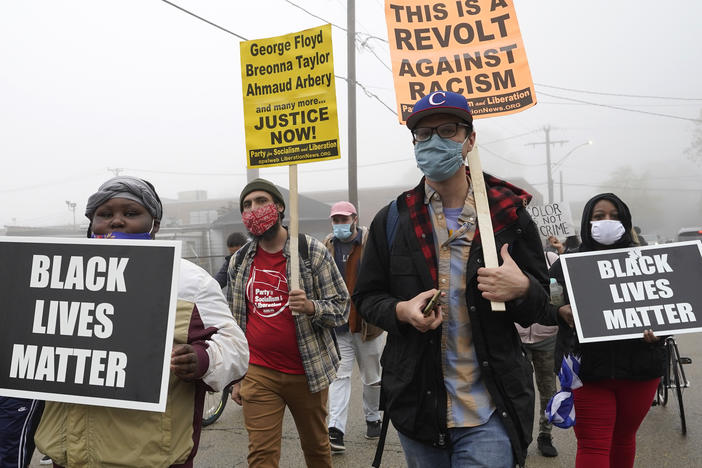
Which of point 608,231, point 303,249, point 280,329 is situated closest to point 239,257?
point 303,249

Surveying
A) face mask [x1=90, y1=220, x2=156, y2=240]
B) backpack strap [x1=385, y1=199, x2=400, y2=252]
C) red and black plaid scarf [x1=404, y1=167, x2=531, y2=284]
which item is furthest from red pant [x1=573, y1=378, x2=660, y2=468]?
face mask [x1=90, y1=220, x2=156, y2=240]

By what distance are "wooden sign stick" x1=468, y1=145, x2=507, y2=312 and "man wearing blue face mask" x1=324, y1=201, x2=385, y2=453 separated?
2997 millimetres

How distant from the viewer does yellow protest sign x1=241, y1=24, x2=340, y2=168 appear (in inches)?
160

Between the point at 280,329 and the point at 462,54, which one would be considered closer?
the point at 280,329

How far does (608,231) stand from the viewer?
3.50m

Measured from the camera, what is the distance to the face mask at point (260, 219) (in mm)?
3912

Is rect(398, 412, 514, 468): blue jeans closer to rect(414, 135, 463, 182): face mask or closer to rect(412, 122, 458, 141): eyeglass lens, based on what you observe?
rect(414, 135, 463, 182): face mask

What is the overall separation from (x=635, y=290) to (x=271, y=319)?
2199 mm

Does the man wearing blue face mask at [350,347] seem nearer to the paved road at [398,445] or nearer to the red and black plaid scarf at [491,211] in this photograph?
the paved road at [398,445]

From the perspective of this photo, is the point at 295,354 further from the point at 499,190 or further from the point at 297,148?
the point at 499,190

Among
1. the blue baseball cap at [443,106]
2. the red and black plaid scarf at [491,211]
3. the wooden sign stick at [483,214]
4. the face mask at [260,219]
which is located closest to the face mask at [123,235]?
the red and black plaid scarf at [491,211]

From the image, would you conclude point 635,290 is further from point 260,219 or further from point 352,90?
point 352,90

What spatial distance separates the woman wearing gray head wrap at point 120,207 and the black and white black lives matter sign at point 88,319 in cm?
16

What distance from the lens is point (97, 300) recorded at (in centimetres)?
210
